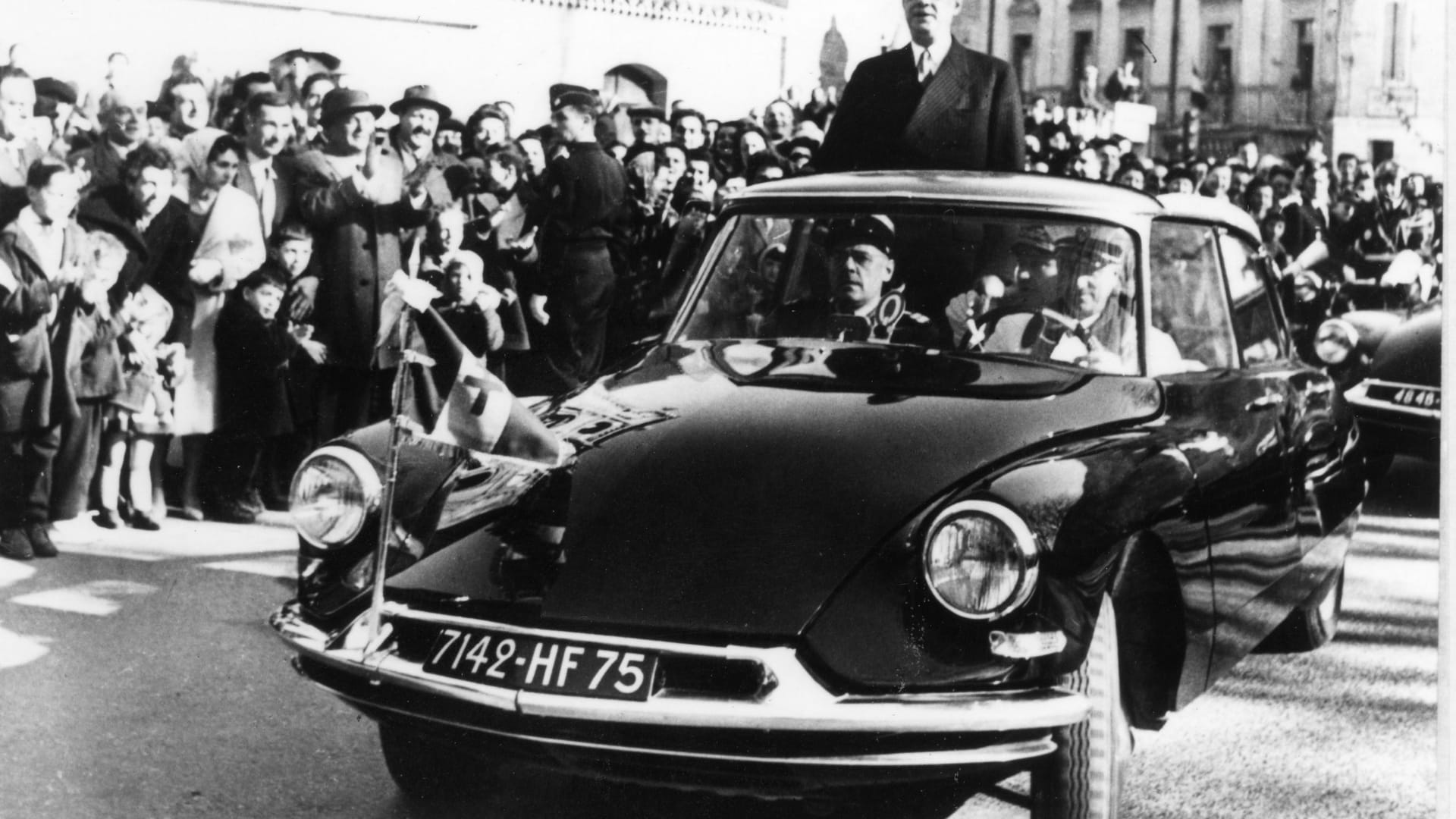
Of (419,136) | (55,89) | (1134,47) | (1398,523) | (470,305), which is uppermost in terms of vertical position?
(1134,47)

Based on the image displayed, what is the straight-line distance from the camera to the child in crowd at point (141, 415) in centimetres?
632

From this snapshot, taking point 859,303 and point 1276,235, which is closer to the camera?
point 859,303

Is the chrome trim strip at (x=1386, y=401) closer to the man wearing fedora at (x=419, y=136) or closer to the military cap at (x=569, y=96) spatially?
the man wearing fedora at (x=419, y=136)

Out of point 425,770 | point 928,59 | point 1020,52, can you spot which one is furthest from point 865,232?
point 1020,52

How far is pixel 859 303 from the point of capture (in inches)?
157

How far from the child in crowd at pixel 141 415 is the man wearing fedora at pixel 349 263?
0.64m

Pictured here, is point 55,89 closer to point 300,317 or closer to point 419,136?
point 300,317

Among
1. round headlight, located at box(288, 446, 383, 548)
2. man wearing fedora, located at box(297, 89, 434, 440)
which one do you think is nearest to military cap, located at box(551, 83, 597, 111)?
man wearing fedora, located at box(297, 89, 434, 440)

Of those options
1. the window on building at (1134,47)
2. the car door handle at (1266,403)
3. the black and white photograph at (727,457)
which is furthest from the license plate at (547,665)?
the window on building at (1134,47)

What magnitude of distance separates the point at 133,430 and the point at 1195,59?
7.55 meters

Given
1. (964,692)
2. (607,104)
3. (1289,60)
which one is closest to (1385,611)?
(1289,60)

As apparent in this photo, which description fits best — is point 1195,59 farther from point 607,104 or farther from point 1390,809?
point 1390,809

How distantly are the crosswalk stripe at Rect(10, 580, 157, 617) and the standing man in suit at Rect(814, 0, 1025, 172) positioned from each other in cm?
286

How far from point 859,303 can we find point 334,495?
141cm
